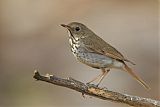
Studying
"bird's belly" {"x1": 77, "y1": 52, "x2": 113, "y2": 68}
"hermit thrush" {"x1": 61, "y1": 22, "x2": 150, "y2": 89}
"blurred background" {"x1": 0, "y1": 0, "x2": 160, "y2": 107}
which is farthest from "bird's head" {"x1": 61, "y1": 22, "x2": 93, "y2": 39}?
"blurred background" {"x1": 0, "y1": 0, "x2": 160, "y2": 107}

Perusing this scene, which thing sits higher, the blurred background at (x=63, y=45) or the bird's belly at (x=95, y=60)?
the blurred background at (x=63, y=45)

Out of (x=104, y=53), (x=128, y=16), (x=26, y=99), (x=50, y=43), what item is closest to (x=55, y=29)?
(x=50, y=43)

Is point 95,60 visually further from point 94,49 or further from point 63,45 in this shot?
point 63,45

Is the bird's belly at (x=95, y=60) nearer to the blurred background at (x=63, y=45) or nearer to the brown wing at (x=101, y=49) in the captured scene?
the brown wing at (x=101, y=49)

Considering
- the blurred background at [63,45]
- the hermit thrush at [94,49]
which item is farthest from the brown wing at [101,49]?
the blurred background at [63,45]

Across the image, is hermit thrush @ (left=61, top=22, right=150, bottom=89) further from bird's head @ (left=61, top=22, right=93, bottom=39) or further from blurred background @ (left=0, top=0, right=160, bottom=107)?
blurred background @ (left=0, top=0, right=160, bottom=107)

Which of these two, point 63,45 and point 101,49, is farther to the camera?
point 63,45

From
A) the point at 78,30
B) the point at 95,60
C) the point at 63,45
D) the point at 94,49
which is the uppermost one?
the point at 63,45

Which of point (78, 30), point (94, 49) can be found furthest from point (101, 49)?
point (78, 30)
